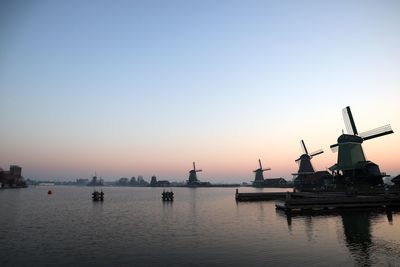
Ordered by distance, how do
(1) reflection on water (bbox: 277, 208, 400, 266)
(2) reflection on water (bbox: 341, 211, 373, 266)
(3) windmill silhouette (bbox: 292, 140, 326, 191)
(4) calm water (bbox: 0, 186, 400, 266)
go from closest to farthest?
1. (1) reflection on water (bbox: 277, 208, 400, 266)
2. (4) calm water (bbox: 0, 186, 400, 266)
3. (2) reflection on water (bbox: 341, 211, 373, 266)
4. (3) windmill silhouette (bbox: 292, 140, 326, 191)

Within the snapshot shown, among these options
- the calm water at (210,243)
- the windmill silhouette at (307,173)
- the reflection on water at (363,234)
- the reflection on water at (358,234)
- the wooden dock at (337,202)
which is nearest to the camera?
the reflection on water at (363,234)

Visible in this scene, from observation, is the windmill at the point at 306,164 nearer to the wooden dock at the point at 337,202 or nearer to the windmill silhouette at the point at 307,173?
the windmill silhouette at the point at 307,173

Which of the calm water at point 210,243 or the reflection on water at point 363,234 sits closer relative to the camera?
the reflection on water at point 363,234

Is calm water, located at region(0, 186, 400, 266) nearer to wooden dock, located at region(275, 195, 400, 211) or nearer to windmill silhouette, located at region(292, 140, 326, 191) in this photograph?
wooden dock, located at region(275, 195, 400, 211)

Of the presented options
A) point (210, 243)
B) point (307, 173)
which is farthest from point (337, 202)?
point (307, 173)

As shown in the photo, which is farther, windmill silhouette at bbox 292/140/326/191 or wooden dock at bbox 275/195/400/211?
windmill silhouette at bbox 292/140/326/191

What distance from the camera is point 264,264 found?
74.4ft

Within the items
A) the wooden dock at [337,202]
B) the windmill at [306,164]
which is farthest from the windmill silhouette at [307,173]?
the wooden dock at [337,202]

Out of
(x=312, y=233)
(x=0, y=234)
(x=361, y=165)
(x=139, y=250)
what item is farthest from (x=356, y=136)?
(x=0, y=234)

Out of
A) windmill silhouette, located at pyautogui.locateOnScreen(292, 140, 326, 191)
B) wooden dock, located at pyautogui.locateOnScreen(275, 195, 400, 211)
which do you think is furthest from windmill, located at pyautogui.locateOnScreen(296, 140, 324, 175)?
wooden dock, located at pyautogui.locateOnScreen(275, 195, 400, 211)

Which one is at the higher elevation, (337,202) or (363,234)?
(337,202)

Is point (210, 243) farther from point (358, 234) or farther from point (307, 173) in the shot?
point (307, 173)

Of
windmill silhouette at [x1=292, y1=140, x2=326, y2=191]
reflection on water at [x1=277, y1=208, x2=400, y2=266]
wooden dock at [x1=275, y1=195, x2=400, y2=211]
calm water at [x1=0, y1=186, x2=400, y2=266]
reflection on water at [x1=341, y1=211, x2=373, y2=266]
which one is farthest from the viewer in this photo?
windmill silhouette at [x1=292, y1=140, x2=326, y2=191]

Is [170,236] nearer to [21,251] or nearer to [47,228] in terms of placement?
[21,251]
